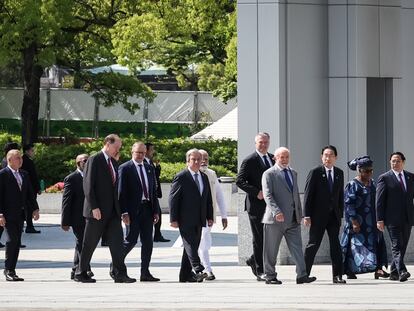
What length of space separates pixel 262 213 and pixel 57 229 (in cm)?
1172

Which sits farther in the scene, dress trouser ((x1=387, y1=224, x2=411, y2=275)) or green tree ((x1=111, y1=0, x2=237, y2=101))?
green tree ((x1=111, y1=0, x2=237, y2=101))

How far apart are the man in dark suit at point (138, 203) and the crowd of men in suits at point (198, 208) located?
1 cm

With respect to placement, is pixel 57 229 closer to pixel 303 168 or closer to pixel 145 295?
pixel 303 168

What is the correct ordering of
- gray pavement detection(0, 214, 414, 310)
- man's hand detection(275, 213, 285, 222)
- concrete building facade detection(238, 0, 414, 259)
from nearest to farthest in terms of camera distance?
gray pavement detection(0, 214, 414, 310), man's hand detection(275, 213, 285, 222), concrete building facade detection(238, 0, 414, 259)

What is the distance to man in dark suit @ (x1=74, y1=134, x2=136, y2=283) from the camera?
18.1 m

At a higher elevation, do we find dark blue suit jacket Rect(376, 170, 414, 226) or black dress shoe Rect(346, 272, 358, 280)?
dark blue suit jacket Rect(376, 170, 414, 226)

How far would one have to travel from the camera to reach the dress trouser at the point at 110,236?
18.2m

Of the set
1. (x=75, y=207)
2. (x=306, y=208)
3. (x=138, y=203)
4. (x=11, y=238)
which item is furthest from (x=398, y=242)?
(x=11, y=238)

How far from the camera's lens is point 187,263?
18.6m

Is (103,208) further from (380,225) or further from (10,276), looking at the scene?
(380,225)

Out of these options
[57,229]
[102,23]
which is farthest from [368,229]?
[102,23]

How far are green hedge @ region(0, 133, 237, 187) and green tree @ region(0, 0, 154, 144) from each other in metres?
2.94

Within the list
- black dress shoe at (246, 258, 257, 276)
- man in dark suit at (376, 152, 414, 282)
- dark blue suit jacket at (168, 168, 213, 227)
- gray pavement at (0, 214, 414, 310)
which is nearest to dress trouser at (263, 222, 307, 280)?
gray pavement at (0, 214, 414, 310)

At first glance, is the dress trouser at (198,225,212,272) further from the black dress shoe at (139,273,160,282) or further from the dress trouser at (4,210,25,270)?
the dress trouser at (4,210,25,270)
